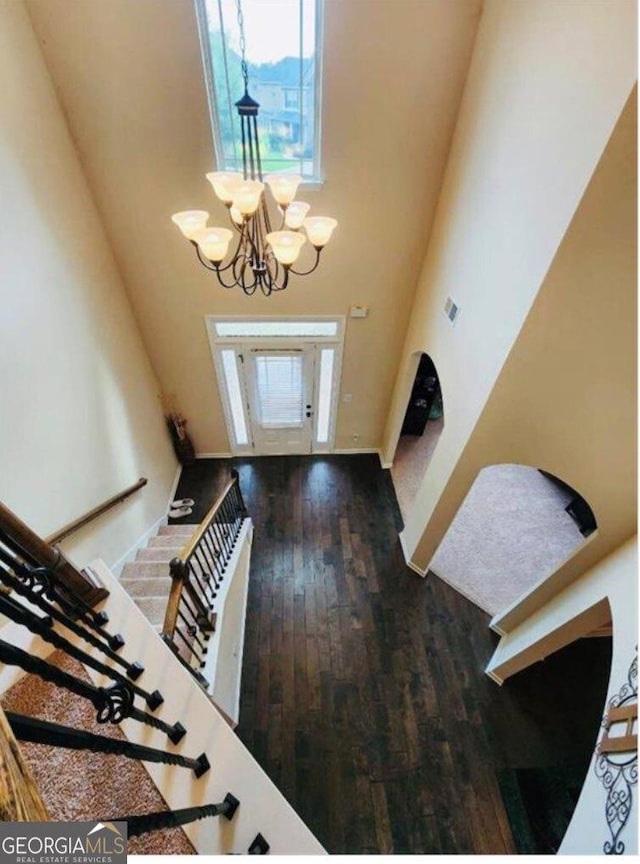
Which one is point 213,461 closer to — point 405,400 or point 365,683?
point 405,400

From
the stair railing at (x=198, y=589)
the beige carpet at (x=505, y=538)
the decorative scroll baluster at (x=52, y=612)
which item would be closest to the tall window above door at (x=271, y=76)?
the stair railing at (x=198, y=589)

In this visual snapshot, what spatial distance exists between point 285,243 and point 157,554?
3.21m

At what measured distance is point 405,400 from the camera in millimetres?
5047

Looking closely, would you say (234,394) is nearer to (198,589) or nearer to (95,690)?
(198,589)

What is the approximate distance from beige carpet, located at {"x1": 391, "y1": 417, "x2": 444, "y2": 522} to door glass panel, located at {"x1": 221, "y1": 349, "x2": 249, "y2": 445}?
2342 mm

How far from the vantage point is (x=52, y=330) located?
280 centimetres

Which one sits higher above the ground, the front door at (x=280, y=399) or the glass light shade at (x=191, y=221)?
the front door at (x=280, y=399)

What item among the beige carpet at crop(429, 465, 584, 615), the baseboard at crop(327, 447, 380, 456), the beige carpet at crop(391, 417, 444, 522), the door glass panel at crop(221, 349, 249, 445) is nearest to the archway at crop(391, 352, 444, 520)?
the beige carpet at crop(391, 417, 444, 522)

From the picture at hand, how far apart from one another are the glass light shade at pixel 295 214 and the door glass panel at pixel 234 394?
8.26 ft

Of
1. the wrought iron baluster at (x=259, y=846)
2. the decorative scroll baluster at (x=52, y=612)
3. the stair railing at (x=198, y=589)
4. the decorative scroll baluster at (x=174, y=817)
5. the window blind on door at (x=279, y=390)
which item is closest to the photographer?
the decorative scroll baluster at (x=174, y=817)

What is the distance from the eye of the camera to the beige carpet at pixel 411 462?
5422mm

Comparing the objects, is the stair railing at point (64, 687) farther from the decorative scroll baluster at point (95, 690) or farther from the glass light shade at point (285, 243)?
the glass light shade at point (285, 243)

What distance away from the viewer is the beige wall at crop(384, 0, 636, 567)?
1.78 m

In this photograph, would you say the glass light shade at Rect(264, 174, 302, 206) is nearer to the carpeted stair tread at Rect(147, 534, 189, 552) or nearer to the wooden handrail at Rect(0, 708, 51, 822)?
the wooden handrail at Rect(0, 708, 51, 822)
